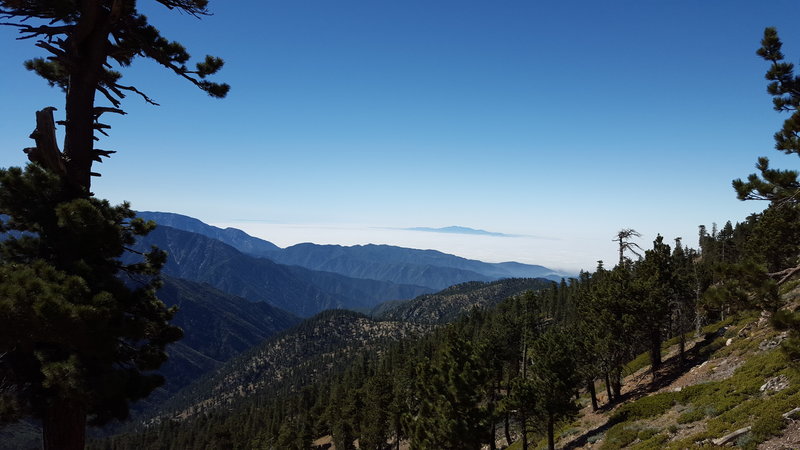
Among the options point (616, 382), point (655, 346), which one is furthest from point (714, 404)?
point (655, 346)

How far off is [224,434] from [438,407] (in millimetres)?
99410

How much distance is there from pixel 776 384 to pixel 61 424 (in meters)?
29.9

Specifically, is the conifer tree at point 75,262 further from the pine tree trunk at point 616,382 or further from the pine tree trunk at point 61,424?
the pine tree trunk at point 616,382

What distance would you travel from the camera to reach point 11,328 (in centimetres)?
749

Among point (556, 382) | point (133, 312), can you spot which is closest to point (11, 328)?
point (133, 312)

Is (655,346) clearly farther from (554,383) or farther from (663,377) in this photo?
(554,383)

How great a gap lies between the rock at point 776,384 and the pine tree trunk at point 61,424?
1119 inches

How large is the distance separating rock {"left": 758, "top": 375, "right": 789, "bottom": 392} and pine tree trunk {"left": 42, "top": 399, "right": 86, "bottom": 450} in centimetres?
2842

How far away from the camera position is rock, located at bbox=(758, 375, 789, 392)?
66.5 feet

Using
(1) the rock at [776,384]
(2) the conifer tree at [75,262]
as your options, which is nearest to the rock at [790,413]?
(1) the rock at [776,384]

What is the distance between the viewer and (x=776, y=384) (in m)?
21.0

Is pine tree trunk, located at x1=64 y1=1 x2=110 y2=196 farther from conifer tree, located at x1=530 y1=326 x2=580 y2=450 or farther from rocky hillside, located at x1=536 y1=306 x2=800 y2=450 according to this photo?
conifer tree, located at x1=530 y1=326 x2=580 y2=450

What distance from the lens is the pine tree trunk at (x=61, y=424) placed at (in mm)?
8484

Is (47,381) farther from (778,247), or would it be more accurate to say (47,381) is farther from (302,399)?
(302,399)
